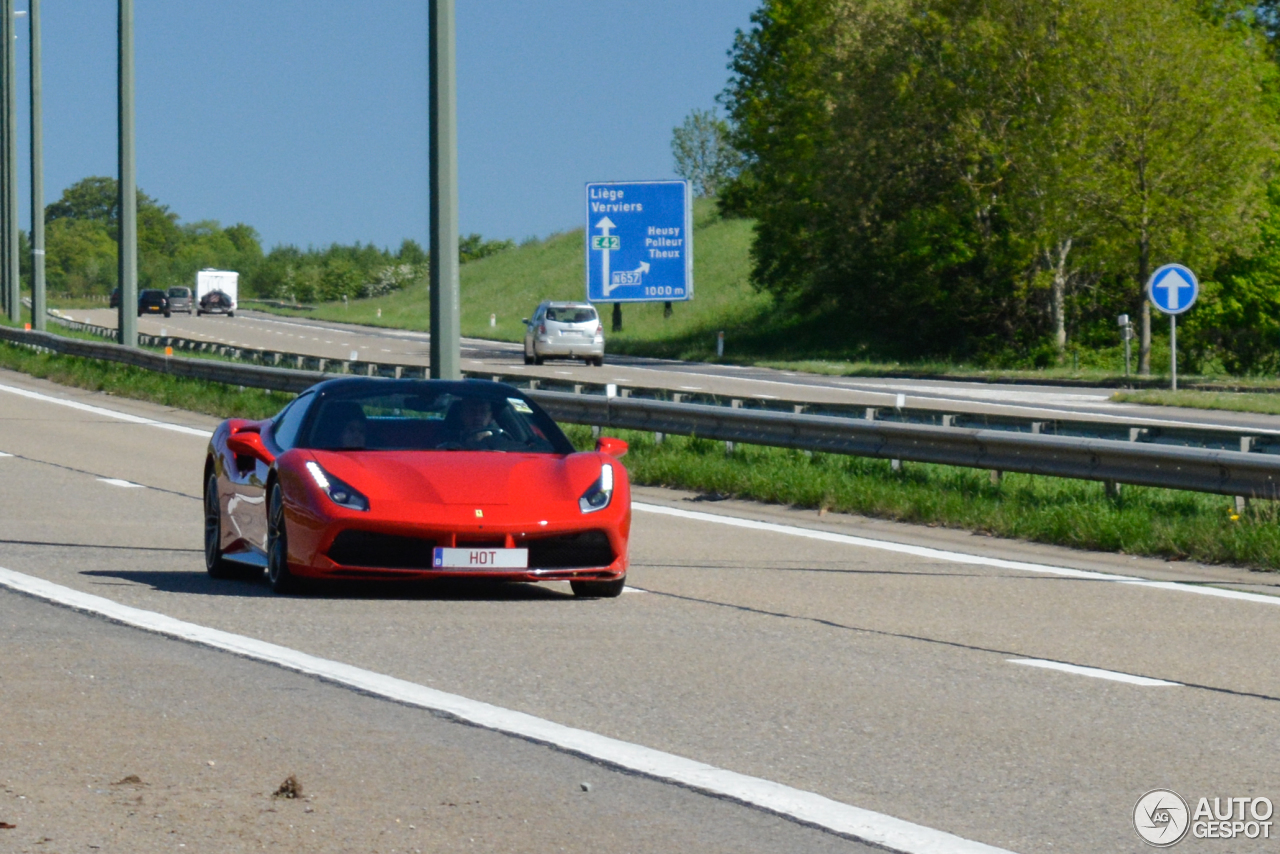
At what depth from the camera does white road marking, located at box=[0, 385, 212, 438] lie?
2622cm

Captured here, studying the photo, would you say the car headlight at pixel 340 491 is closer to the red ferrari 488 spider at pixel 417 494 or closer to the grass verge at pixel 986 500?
the red ferrari 488 spider at pixel 417 494

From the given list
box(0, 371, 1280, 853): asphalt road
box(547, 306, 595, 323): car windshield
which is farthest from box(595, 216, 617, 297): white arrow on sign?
box(547, 306, 595, 323): car windshield

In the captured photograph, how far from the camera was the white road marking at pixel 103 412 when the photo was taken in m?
26.2

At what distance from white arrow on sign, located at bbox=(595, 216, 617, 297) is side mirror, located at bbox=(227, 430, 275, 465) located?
17.9 metres

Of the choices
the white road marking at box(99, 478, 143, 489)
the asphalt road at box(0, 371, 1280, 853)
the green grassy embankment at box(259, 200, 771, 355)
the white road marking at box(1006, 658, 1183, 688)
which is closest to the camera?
the asphalt road at box(0, 371, 1280, 853)

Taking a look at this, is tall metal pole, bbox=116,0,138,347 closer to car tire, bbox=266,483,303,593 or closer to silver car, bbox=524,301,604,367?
silver car, bbox=524,301,604,367

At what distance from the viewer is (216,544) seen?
37.3 ft

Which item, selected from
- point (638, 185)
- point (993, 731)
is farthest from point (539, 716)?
point (638, 185)

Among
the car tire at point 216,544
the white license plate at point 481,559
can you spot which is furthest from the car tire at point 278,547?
the white license plate at point 481,559

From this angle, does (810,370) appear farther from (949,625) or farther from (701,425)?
(949,625)

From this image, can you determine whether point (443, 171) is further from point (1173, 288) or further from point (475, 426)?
point (1173, 288)

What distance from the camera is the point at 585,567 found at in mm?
10352

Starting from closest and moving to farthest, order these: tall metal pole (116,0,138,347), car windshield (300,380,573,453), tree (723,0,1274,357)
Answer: car windshield (300,380,573,453)
tall metal pole (116,0,138,347)
tree (723,0,1274,357)

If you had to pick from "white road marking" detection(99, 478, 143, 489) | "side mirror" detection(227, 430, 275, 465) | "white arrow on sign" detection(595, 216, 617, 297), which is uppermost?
"white arrow on sign" detection(595, 216, 617, 297)
